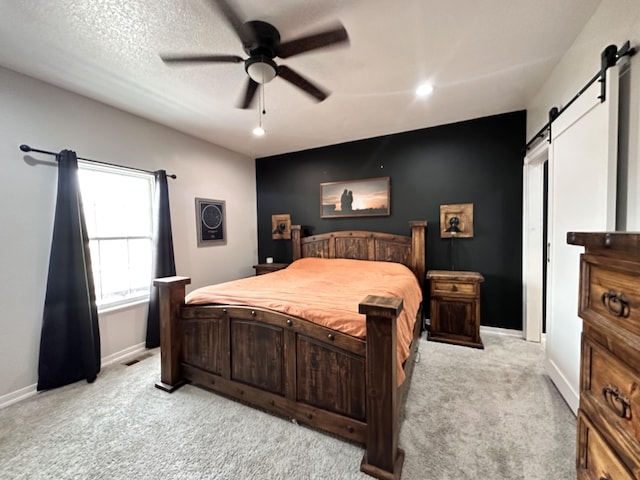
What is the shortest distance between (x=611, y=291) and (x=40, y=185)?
12.4 ft

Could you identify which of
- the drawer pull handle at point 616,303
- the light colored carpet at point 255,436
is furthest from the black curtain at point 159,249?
the drawer pull handle at point 616,303

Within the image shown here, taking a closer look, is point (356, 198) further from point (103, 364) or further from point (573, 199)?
point (103, 364)

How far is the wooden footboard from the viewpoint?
1390 mm

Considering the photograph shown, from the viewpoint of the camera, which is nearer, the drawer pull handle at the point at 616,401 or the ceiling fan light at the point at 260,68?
the drawer pull handle at the point at 616,401

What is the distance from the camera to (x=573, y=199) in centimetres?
189

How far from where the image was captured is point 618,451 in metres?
0.75

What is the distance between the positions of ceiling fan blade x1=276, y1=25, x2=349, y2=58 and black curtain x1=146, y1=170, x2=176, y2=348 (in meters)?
2.26

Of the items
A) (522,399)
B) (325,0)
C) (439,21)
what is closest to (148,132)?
(325,0)

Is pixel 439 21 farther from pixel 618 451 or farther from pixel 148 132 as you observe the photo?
pixel 148 132

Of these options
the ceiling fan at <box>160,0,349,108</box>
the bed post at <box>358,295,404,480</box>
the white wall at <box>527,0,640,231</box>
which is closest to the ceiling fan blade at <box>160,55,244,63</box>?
the ceiling fan at <box>160,0,349,108</box>

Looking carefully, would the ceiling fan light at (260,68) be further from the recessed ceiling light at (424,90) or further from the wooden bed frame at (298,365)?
the wooden bed frame at (298,365)

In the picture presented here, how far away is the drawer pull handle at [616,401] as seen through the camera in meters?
0.73

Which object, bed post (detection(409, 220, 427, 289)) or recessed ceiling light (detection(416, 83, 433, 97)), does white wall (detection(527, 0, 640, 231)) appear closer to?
recessed ceiling light (detection(416, 83, 433, 97))

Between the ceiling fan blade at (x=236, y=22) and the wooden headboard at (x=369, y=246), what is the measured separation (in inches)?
104
